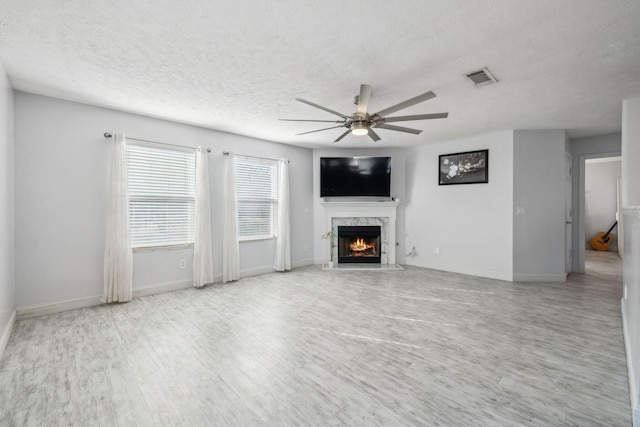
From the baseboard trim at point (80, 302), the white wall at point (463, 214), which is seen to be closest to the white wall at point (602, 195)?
the white wall at point (463, 214)

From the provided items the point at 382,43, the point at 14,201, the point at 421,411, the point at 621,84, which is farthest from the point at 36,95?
the point at 621,84

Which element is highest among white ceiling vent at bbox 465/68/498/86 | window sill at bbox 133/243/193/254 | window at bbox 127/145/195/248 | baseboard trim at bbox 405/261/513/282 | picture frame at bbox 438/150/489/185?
white ceiling vent at bbox 465/68/498/86

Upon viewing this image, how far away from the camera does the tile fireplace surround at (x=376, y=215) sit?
610cm

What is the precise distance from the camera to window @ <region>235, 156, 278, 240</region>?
523cm

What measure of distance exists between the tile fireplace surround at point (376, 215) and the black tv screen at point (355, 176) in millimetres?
214

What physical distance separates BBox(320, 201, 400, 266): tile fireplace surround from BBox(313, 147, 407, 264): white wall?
17 centimetres

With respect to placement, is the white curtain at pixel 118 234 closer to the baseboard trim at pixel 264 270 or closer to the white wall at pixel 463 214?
the baseboard trim at pixel 264 270

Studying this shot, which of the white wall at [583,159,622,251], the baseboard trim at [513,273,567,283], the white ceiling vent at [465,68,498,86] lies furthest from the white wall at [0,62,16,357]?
the white wall at [583,159,622,251]

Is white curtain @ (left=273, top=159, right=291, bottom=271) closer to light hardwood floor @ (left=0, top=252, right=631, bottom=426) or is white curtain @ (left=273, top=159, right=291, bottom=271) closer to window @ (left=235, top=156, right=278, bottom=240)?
window @ (left=235, top=156, right=278, bottom=240)

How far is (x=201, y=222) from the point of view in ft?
14.7

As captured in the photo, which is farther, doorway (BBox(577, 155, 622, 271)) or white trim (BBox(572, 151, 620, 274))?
doorway (BBox(577, 155, 622, 271))

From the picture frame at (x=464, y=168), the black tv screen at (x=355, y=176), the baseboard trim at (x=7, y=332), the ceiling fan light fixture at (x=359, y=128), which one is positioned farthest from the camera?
the black tv screen at (x=355, y=176)

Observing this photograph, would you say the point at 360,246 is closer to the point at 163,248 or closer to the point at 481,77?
the point at 163,248

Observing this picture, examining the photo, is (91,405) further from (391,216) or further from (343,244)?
(391,216)
